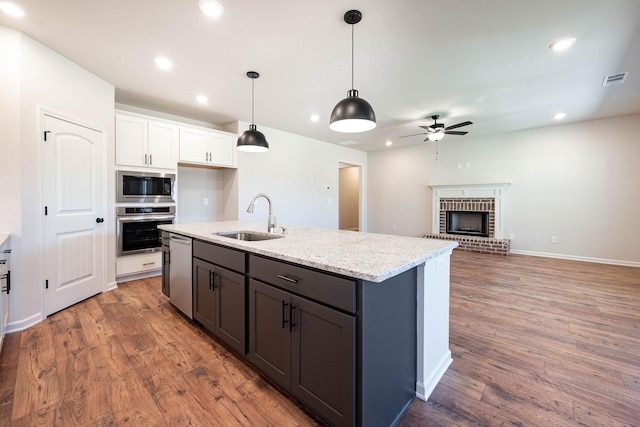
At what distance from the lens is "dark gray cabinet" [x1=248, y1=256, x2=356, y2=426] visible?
125 cm

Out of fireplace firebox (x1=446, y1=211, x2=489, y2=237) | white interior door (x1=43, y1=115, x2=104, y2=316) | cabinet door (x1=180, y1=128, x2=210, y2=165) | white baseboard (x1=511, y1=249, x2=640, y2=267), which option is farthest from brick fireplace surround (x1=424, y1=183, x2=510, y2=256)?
white interior door (x1=43, y1=115, x2=104, y2=316)

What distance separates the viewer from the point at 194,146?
174 inches

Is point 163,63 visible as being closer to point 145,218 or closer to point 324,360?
point 145,218

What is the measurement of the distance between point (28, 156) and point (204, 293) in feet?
7.03

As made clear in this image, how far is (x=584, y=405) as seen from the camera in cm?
157

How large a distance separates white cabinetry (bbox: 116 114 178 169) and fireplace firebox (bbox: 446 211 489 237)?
6.08 metres

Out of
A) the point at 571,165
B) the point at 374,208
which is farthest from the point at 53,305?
the point at 571,165

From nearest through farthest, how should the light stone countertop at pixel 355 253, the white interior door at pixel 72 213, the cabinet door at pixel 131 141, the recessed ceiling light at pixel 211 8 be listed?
the light stone countertop at pixel 355 253
the recessed ceiling light at pixel 211 8
the white interior door at pixel 72 213
the cabinet door at pixel 131 141

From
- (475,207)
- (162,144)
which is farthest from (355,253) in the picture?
(475,207)

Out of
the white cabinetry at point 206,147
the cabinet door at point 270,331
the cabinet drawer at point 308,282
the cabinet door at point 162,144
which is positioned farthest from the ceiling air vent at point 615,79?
the cabinet door at point 162,144

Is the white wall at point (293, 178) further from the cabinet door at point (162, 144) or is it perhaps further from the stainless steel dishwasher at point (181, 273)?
the stainless steel dishwasher at point (181, 273)

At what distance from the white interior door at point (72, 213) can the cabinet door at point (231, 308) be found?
2032 millimetres

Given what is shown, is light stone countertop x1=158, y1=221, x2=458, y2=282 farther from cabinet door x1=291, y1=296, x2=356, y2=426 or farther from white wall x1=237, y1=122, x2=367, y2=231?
white wall x1=237, y1=122, x2=367, y2=231

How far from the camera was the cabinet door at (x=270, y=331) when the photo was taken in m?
1.55
